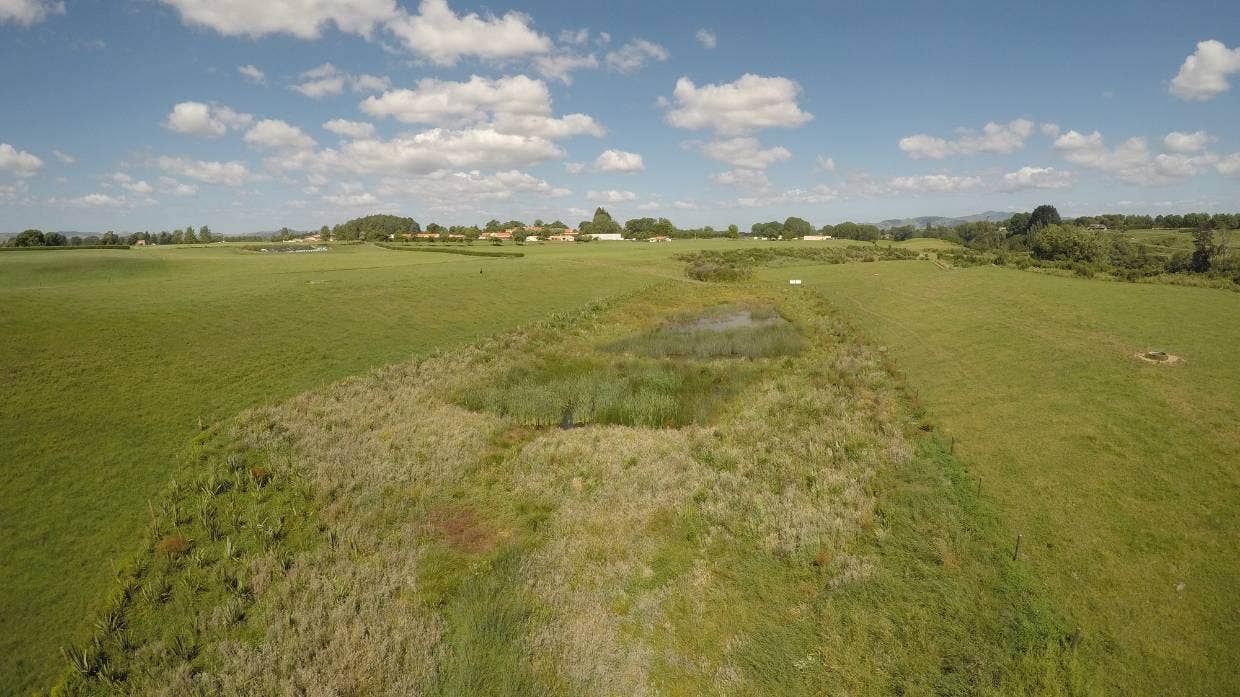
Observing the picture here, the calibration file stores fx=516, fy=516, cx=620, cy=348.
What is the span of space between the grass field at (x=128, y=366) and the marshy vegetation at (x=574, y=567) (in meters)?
1.31

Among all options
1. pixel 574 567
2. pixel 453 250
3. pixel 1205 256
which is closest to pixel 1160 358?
pixel 574 567

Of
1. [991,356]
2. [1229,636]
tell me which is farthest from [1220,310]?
[1229,636]

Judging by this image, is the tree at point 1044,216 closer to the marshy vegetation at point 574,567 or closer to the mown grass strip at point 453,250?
the mown grass strip at point 453,250

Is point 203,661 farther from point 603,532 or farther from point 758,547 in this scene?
point 758,547

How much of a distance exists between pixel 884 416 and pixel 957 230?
190 m

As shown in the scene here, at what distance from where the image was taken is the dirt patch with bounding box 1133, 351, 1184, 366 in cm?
2350

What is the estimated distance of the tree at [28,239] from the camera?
69.3 m

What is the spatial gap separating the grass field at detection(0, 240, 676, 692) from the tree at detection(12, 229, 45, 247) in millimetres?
28230

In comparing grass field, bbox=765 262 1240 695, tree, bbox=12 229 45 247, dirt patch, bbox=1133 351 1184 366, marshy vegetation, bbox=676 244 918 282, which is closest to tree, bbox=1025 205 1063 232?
marshy vegetation, bbox=676 244 918 282

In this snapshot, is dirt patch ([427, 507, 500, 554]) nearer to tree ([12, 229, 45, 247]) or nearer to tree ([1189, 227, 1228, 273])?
tree ([1189, 227, 1228, 273])

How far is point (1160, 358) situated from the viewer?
23.9m

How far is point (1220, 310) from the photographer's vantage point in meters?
32.7

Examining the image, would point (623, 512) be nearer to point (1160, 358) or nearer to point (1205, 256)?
point (1160, 358)

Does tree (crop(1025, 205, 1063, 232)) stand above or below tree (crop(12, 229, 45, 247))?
above
